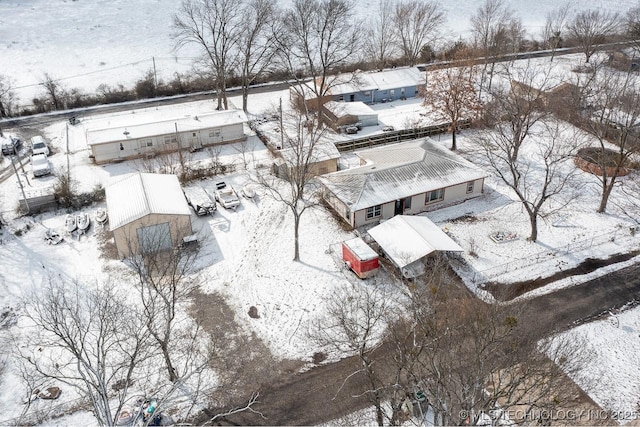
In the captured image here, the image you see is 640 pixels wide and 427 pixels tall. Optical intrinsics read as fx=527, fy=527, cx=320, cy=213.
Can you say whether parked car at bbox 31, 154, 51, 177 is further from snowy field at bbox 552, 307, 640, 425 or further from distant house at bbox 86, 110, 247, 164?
snowy field at bbox 552, 307, 640, 425

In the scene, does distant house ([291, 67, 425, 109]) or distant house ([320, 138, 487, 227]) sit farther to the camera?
distant house ([291, 67, 425, 109])

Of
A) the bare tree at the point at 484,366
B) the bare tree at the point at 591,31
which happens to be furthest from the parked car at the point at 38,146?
the bare tree at the point at 591,31

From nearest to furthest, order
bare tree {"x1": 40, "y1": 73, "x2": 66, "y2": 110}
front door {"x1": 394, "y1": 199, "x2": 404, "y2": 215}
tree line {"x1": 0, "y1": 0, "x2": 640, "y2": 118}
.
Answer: front door {"x1": 394, "y1": 199, "x2": 404, "y2": 215} < tree line {"x1": 0, "y1": 0, "x2": 640, "y2": 118} < bare tree {"x1": 40, "y1": 73, "x2": 66, "y2": 110}

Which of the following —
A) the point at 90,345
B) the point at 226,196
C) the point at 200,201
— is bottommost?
the point at 90,345

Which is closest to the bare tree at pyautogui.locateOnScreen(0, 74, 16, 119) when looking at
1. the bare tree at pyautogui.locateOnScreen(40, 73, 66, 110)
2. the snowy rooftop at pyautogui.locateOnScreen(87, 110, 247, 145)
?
the bare tree at pyautogui.locateOnScreen(40, 73, 66, 110)

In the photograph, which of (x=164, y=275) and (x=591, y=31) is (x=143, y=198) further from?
(x=591, y=31)

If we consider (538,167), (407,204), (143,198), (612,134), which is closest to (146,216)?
(143,198)

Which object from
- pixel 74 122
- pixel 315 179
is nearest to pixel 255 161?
pixel 315 179

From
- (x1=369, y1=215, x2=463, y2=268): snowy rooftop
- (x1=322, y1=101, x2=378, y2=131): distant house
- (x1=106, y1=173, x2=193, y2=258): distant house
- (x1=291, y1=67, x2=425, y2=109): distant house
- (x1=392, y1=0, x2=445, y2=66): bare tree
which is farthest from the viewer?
(x1=392, y1=0, x2=445, y2=66): bare tree
